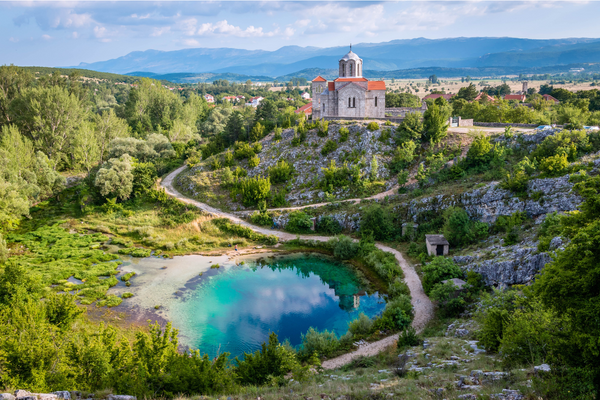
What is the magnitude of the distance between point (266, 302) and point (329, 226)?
38.1 feet

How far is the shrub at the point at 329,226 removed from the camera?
114ft

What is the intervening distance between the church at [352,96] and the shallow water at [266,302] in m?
25.7

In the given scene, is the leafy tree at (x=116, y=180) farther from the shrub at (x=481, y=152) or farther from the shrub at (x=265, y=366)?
the shrub at (x=481, y=152)

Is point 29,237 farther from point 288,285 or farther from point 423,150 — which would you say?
point 423,150

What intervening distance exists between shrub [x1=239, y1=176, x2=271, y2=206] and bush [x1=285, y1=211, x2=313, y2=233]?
16.7 feet

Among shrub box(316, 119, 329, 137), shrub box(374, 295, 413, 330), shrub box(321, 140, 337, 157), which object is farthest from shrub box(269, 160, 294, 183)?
shrub box(374, 295, 413, 330)

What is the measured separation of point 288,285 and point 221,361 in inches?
583

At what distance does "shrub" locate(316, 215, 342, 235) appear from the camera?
34.8 m

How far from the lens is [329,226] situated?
3488cm

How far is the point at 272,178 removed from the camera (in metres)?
42.7

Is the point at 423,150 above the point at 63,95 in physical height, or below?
→ below

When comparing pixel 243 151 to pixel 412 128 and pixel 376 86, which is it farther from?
pixel 412 128

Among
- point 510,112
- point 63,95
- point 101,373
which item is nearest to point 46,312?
point 101,373

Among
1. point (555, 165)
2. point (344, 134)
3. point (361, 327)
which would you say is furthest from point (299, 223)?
point (555, 165)
